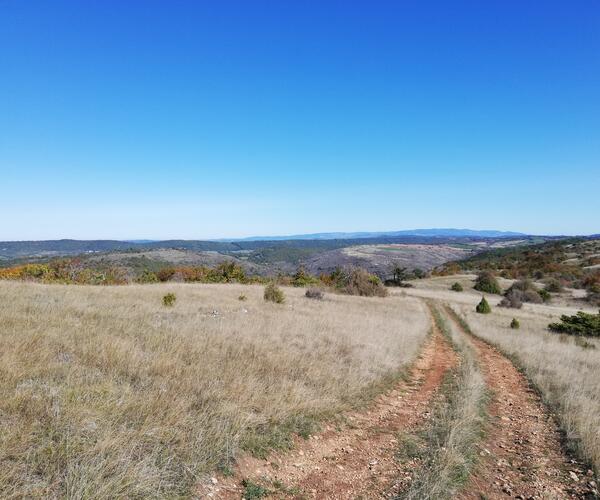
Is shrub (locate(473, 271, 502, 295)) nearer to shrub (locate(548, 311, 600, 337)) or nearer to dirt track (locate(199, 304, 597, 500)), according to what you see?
shrub (locate(548, 311, 600, 337))

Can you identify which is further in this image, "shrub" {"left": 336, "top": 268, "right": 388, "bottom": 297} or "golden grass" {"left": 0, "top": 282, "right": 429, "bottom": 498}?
"shrub" {"left": 336, "top": 268, "right": 388, "bottom": 297}

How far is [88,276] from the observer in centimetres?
3153

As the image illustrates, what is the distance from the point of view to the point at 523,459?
5.84m

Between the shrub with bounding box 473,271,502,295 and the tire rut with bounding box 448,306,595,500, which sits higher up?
the tire rut with bounding box 448,306,595,500

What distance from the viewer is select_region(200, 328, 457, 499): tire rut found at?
15.1 feet

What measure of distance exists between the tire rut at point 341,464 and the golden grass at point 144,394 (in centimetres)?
29

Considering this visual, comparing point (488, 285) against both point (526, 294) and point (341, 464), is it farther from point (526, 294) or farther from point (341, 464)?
point (341, 464)

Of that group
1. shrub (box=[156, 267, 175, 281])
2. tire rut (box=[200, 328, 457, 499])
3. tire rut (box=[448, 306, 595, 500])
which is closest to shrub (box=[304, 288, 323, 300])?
tire rut (box=[448, 306, 595, 500])

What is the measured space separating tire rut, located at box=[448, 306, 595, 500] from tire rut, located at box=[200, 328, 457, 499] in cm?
114

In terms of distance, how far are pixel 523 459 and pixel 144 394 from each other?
575cm

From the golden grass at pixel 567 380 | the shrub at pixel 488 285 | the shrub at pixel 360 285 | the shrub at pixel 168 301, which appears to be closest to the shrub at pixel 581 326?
the golden grass at pixel 567 380

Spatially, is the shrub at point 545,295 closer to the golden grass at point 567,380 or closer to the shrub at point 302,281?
the shrub at point 302,281

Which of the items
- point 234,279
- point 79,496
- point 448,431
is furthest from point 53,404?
point 234,279

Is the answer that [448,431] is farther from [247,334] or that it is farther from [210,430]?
[247,334]
